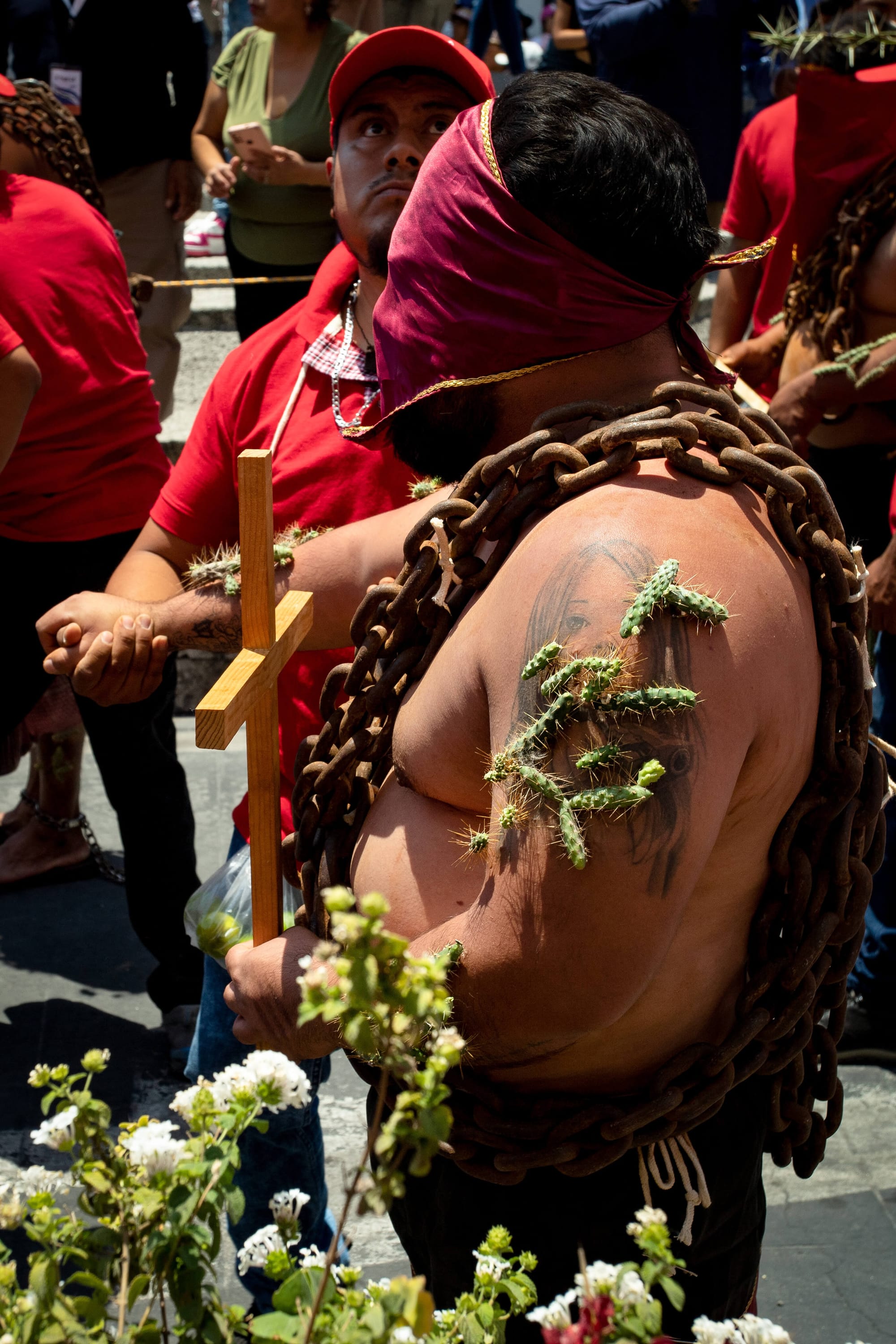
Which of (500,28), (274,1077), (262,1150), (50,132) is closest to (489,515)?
(274,1077)

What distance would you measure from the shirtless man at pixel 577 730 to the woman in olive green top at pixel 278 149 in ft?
12.8

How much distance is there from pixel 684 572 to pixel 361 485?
1227 mm

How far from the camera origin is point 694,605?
1.27 meters

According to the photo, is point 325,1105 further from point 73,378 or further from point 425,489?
point 73,378

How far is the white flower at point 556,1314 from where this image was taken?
104 centimetres

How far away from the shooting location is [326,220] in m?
5.44

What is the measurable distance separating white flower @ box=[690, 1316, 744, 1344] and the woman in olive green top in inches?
189

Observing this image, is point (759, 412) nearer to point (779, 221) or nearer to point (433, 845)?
point (433, 845)

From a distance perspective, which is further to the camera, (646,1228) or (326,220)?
(326,220)

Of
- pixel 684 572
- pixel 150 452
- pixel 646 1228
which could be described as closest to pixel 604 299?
pixel 684 572

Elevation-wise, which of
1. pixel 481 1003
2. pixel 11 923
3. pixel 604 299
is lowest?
pixel 11 923

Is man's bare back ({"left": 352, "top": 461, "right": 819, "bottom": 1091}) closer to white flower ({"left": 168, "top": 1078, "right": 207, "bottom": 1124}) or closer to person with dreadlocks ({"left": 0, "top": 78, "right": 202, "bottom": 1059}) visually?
white flower ({"left": 168, "top": 1078, "right": 207, "bottom": 1124})

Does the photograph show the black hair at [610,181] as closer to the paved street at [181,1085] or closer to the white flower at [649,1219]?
the white flower at [649,1219]

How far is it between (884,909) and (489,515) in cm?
246
